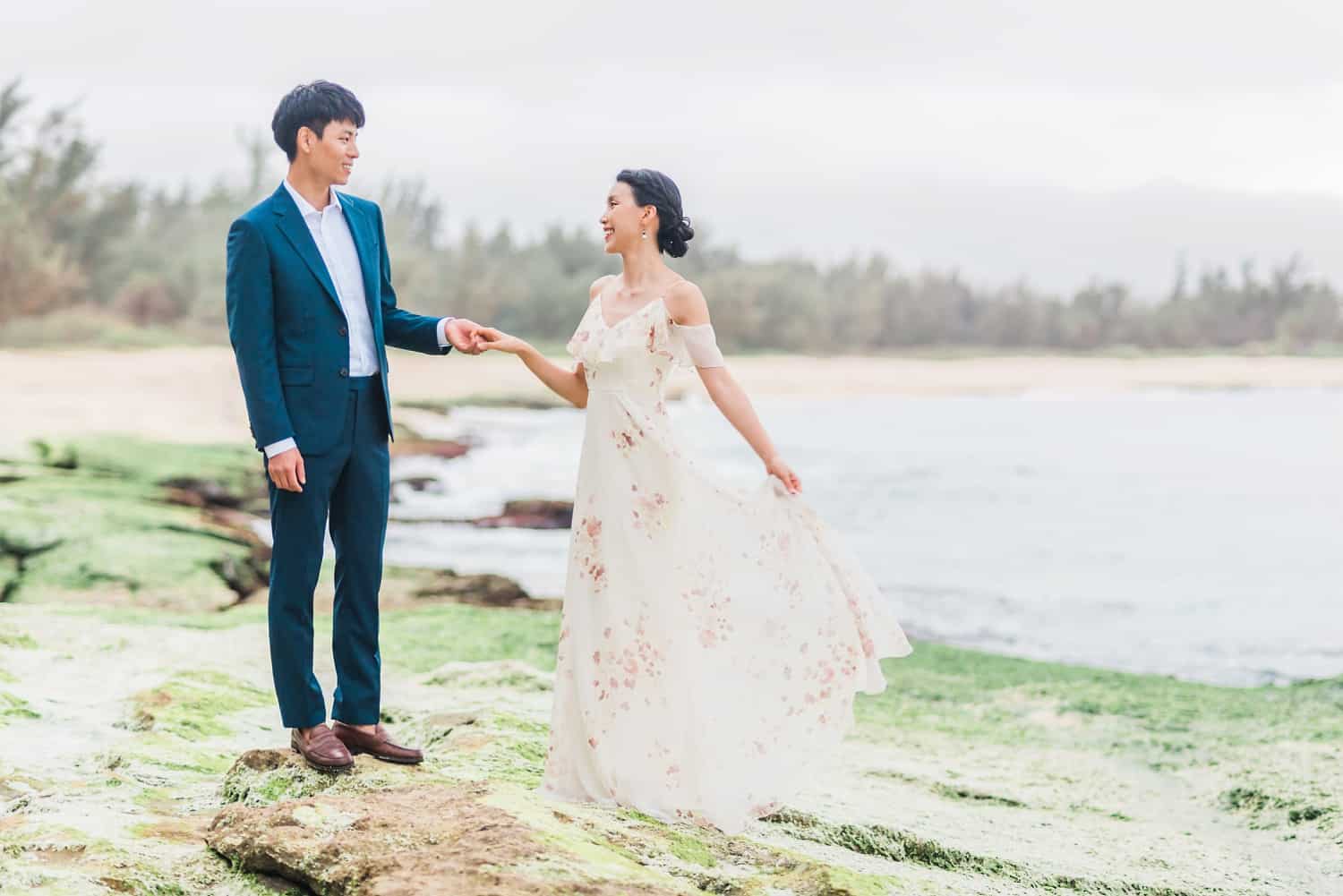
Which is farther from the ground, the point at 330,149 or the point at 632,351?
the point at 330,149

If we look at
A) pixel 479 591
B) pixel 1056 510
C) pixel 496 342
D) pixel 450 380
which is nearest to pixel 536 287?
pixel 450 380

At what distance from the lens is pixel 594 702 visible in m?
3.42

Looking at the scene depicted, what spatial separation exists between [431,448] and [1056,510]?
6.49 metres

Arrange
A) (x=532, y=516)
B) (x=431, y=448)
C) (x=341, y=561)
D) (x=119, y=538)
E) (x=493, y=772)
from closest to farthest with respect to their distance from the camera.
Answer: (x=341, y=561)
(x=493, y=772)
(x=119, y=538)
(x=532, y=516)
(x=431, y=448)

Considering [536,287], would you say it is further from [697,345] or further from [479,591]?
[697,345]

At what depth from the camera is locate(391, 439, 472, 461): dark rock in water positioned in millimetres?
13094

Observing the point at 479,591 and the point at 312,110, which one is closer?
the point at 312,110

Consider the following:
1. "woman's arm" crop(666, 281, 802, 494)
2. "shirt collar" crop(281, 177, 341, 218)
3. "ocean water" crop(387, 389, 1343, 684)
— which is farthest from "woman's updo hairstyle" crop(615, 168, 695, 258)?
"ocean water" crop(387, 389, 1343, 684)

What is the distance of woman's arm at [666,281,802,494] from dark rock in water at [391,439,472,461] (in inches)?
376

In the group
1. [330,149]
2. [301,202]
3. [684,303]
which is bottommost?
[684,303]

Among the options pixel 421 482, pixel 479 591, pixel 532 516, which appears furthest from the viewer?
pixel 421 482

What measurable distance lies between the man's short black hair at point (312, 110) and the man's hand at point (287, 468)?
2.25 feet

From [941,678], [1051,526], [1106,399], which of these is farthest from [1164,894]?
[1106,399]

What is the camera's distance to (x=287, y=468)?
10.3 ft
